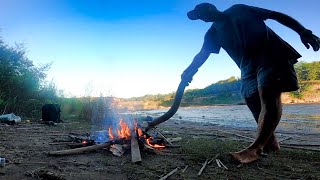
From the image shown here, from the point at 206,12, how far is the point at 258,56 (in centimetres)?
104

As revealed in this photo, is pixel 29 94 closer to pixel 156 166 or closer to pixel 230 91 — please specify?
pixel 156 166

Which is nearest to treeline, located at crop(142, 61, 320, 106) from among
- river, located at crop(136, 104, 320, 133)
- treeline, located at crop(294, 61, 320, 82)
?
treeline, located at crop(294, 61, 320, 82)

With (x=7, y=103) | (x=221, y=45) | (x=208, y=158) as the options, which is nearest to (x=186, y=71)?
(x=221, y=45)

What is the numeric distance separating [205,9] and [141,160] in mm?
2493

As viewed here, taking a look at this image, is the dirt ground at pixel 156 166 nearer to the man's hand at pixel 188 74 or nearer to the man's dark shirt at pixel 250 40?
the man's hand at pixel 188 74

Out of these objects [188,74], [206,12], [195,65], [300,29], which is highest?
[206,12]

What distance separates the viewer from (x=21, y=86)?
14.8 metres

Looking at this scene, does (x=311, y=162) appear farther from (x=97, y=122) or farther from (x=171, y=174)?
(x=97, y=122)

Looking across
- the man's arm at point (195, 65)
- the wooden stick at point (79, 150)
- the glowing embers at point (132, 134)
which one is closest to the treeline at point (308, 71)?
the glowing embers at point (132, 134)

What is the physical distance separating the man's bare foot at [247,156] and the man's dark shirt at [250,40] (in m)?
1.17

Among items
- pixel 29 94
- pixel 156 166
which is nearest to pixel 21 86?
pixel 29 94

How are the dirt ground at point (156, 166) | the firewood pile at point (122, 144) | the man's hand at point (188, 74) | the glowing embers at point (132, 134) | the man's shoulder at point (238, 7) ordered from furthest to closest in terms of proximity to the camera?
the glowing embers at point (132, 134)
the firewood pile at point (122, 144)
the man's hand at point (188, 74)
the man's shoulder at point (238, 7)
the dirt ground at point (156, 166)

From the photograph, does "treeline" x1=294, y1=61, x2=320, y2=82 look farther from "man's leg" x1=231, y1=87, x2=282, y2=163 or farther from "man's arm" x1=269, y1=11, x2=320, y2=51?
"man's leg" x1=231, y1=87, x2=282, y2=163

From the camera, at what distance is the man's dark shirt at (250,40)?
380 cm
